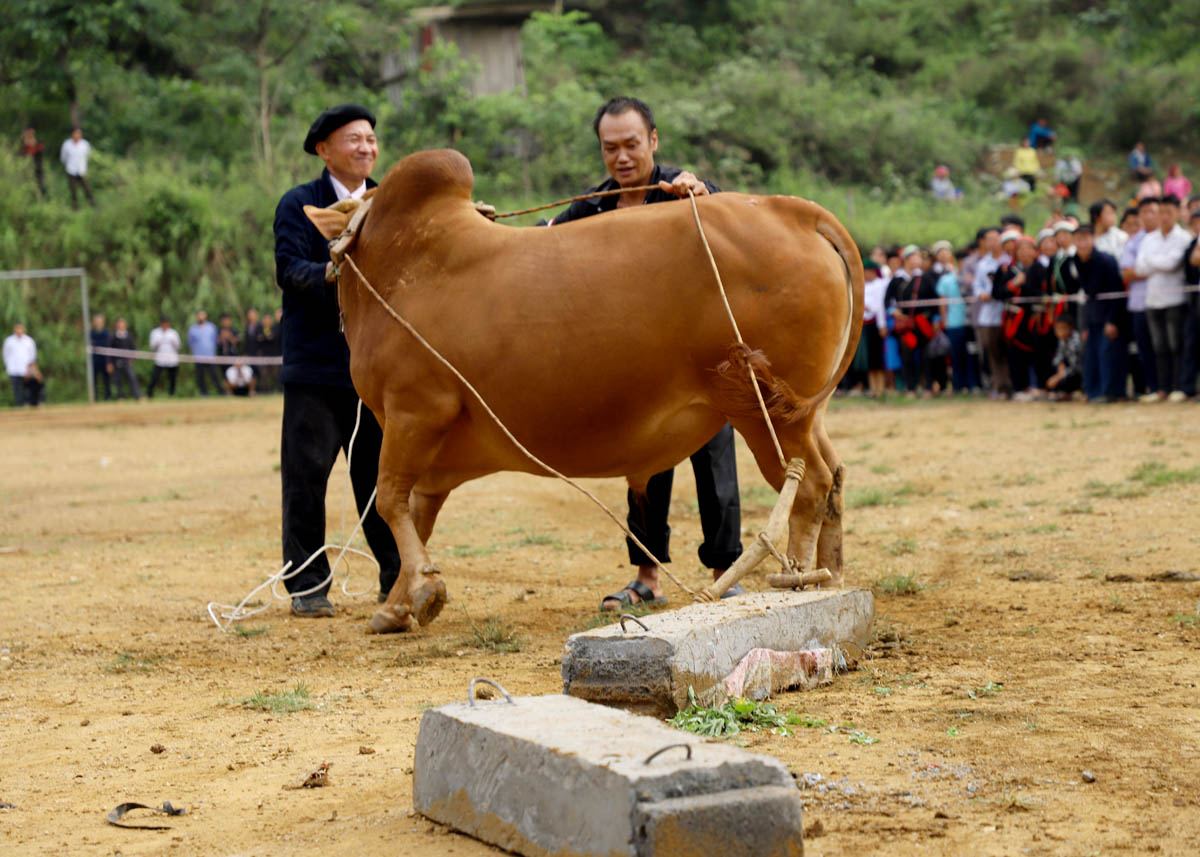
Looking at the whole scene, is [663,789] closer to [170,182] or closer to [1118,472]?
[1118,472]

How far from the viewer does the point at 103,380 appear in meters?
26.4

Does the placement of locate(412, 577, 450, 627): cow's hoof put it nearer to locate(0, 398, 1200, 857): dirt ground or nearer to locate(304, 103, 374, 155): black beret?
locate(0, 398, 1200, 857): dirt ground

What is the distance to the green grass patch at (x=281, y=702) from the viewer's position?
192 inches

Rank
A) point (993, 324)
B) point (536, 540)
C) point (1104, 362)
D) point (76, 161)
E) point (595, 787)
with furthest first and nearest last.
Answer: point (76, 161), point (993, 324), point (1104, 362), point (536, 540), point (595, 787)

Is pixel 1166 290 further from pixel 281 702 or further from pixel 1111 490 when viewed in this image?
pixel 281 702

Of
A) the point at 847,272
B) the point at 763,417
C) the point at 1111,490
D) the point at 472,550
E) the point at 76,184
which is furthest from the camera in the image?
the point at 76,184

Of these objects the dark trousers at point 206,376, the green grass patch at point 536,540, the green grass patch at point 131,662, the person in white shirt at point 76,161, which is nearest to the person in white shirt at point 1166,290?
the green grass patch at point 536,540

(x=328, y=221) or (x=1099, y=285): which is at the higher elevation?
(x=328, y=221)

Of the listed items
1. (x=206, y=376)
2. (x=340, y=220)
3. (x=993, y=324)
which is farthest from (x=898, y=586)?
(x=206, y=376)

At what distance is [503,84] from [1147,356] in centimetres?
2316

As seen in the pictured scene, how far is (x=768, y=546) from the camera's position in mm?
5074

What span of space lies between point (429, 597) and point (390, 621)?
1.62ft

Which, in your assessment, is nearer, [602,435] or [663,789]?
[663,789]

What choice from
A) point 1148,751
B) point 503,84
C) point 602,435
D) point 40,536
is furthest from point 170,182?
point 1148,751
